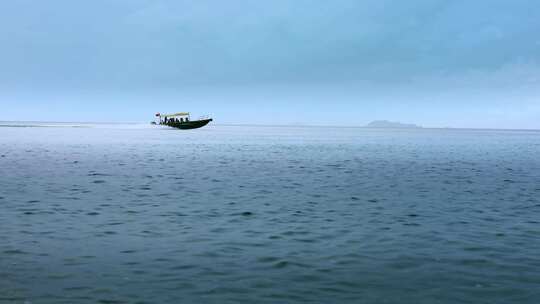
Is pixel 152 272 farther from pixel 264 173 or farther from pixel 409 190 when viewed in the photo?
pixel 264 173

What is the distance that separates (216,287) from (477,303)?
5.96 meters

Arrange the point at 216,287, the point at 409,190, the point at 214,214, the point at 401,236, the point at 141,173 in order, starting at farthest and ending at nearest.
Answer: the point at 141,173
the point at 409,190
the point at 214,214
the point at 401,236
the point at 216,287

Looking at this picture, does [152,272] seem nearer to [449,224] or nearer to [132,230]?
[132,230]

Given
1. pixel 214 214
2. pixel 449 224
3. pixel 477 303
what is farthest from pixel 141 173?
pixel 477 303

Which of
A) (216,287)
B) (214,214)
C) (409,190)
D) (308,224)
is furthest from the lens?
(409,190)

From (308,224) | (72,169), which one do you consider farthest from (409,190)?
(72,169)

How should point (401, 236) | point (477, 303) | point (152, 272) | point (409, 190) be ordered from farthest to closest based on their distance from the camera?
point (409, 190), point (401, 236), point (152, 272), point (477, 303)

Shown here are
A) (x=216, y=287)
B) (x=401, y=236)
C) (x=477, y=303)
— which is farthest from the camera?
(x=401, y=236)

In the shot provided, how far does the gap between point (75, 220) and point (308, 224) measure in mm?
9262

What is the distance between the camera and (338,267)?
14.0 m

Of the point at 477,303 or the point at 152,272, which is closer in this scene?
the point at 477,303

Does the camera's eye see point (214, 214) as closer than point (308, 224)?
No

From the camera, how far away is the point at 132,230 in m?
18.5

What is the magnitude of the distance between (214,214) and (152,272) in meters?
9.05
